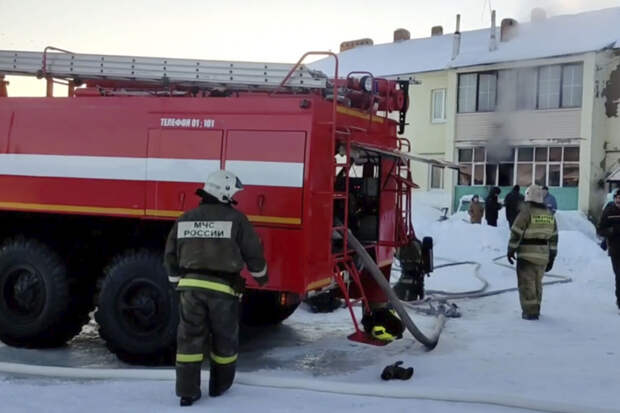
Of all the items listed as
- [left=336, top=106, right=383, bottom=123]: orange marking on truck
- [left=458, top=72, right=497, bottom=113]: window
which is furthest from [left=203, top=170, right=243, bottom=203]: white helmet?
[left=458, top=72, right=497, bottom=113]: window

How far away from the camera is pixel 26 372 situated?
552 cm

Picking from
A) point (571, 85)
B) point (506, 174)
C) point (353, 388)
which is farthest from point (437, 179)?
point (353, 388)

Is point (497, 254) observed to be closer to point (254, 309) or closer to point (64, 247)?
point (254, 309)

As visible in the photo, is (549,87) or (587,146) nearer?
(587,146)

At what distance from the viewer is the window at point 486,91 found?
82.1 ft

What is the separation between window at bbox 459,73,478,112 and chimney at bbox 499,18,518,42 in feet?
8.29

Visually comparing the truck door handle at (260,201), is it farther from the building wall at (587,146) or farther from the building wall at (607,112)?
the building wall at (607,112)

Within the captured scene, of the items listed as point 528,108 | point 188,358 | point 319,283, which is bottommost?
point 188,358

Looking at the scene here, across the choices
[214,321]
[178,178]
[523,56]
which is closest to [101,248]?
[178,178]

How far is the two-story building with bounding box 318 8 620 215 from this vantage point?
2311 centimetres

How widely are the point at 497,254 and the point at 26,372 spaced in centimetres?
1051

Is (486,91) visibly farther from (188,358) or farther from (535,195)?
(188,358)

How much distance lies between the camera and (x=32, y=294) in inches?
256

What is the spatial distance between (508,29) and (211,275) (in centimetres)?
2444
